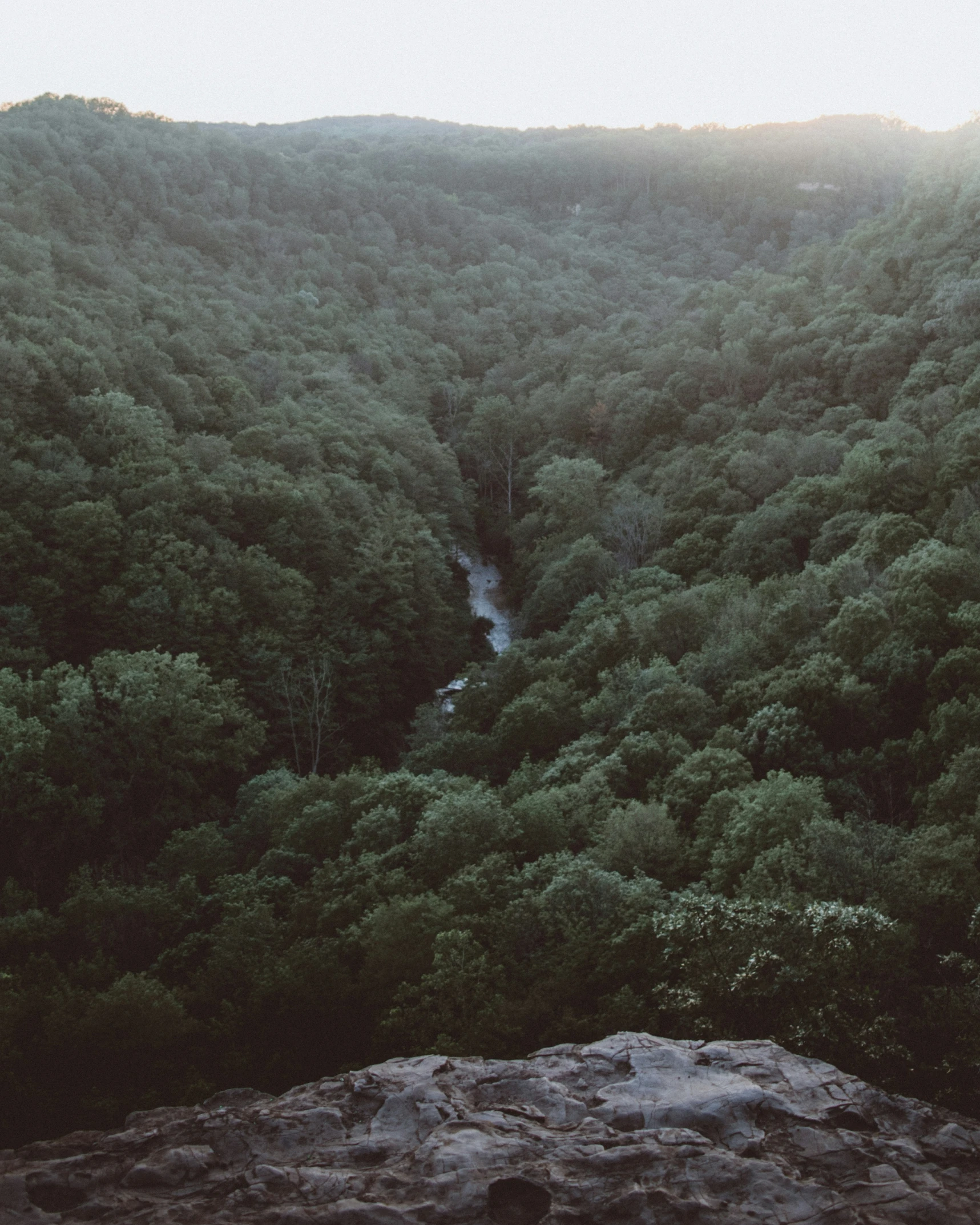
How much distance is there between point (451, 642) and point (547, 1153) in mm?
50771

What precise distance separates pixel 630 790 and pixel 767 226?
111724 millimetres

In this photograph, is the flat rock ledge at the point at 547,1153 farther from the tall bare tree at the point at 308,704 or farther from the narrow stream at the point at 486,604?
the narrow stream at the point at 486,604

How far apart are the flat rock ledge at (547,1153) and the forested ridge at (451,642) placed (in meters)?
2.66

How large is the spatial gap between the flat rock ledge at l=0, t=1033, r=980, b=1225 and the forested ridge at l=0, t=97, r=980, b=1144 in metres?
2.66

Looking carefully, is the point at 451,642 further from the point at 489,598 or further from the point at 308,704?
the point at 308,704

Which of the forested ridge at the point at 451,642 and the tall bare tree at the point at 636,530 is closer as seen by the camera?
the forested ridge at the point at 451,642

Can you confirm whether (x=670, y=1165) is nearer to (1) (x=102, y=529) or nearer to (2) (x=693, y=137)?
(1) (x=102, y=529)

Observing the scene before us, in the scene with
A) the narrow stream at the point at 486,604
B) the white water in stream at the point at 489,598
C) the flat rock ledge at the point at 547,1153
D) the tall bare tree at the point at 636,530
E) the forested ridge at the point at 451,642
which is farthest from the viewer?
the white water in stream at the point at 489,598

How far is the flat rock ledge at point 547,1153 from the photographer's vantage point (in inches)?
468

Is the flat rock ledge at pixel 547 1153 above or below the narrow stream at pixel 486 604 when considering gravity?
above

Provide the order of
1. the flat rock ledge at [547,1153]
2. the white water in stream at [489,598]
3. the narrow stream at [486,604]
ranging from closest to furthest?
the flat rock ledge at [547,1153], the narrow stream at [486,604], the white water in stream at [489,598]

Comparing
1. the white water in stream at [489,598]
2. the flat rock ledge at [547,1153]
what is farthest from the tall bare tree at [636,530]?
the flat rock ledge at [547,1153]

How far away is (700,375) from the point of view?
3137 inches

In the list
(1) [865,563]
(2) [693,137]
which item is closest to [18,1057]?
(1) [865,563]
